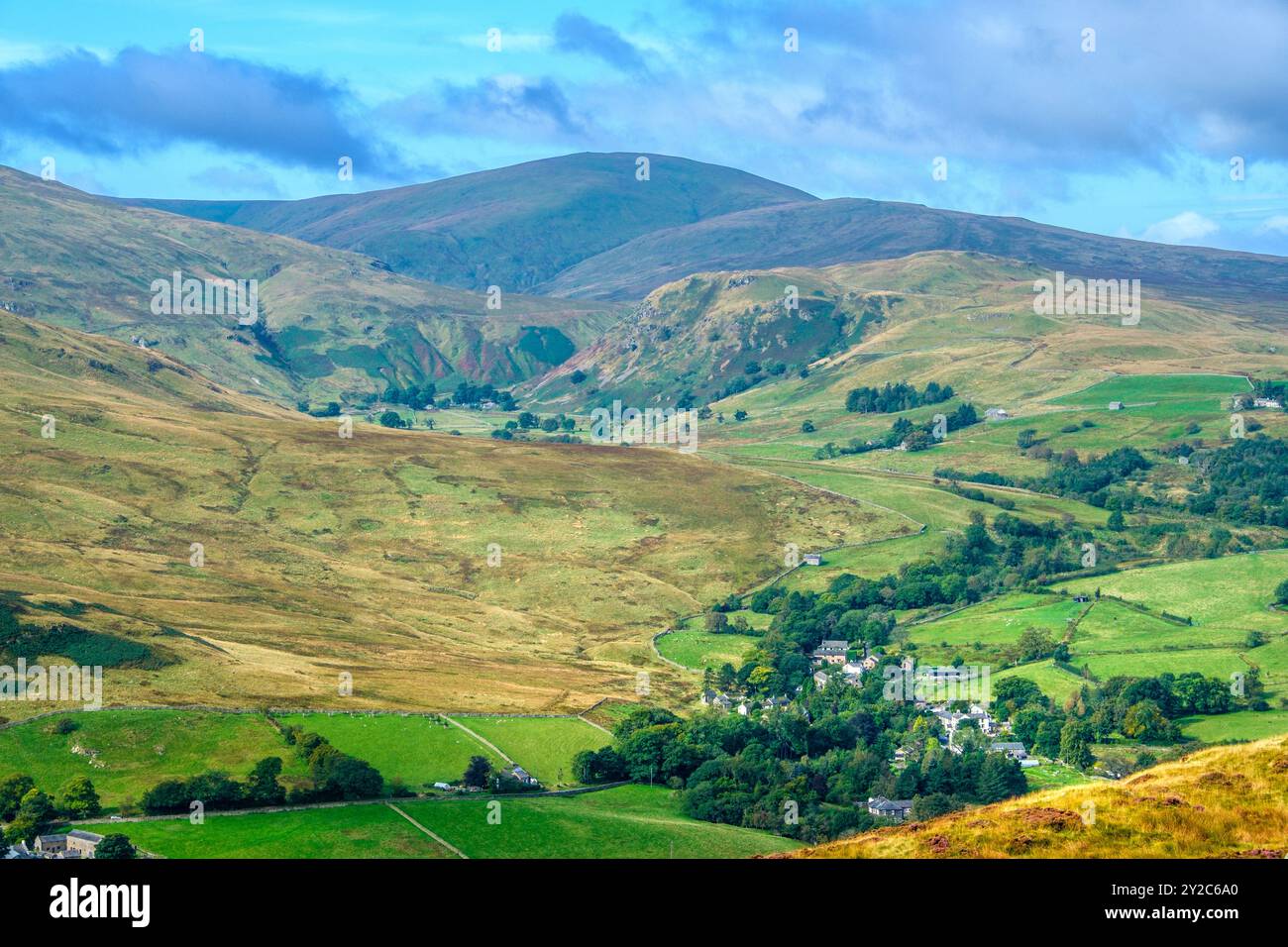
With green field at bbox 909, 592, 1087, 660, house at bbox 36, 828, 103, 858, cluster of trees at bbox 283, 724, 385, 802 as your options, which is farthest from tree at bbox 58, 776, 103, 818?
green field at bbox 909, 592, 1087, 660

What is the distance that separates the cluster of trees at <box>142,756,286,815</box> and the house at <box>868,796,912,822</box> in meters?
43.1

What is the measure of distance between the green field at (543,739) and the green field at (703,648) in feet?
112

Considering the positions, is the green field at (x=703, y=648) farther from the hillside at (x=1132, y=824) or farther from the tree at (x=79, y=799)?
the hillside at (x=1132, y=824)

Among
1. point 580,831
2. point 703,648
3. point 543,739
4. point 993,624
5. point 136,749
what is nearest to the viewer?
point 580,831

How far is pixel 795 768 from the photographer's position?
102 metres

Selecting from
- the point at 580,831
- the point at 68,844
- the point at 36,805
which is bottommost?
the point at 580,831

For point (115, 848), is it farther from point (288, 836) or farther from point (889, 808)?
point (889, 808)

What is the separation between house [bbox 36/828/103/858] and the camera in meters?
65.6

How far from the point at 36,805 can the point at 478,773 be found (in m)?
29.3

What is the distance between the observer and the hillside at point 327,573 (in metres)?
108

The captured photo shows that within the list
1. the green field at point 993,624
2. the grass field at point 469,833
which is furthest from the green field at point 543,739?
the green field at point 993,624

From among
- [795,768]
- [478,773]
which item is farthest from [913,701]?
[478,773]
